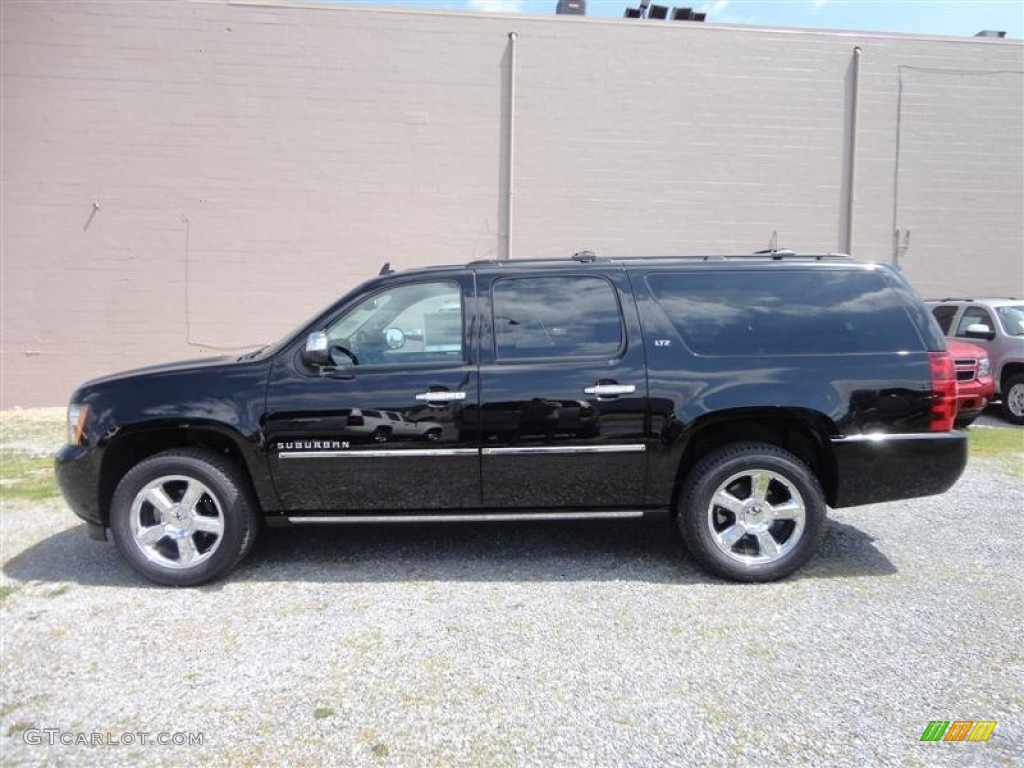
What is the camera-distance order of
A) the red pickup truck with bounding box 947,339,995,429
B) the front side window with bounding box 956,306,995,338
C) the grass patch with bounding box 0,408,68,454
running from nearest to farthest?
the red pickup truck with bounding box 947,339,995,429 → the grass patch with bounding box 0,408,68,454 → the front side window with bounding box 956,306,995,338

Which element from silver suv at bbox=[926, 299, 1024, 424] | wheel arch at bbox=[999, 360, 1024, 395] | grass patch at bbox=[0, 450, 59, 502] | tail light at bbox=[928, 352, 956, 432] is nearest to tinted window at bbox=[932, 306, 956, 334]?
silver suv at bbox=[926, 299, 1024, 424]

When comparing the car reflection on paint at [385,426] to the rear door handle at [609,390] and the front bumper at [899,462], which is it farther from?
the front bumper at [899,462]

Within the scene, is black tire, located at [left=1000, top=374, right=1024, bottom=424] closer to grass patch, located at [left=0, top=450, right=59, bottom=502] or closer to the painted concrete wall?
the painted concrete wall

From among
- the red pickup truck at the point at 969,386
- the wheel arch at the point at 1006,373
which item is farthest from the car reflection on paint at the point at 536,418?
the wheel arch at the point at 1006,373

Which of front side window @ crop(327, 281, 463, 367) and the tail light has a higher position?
front side window @ crop(327, 281, 463, 367)

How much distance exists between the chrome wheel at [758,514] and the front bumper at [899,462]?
348 millimetres

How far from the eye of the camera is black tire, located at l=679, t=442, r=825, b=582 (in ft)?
13.3

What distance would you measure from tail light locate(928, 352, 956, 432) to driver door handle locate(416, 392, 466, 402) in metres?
2.67

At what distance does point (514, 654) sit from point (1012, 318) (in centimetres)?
954

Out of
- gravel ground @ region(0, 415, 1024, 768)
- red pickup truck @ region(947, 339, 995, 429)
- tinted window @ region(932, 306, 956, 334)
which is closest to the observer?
gravel ground @ region(0, 415, 1024, 768)

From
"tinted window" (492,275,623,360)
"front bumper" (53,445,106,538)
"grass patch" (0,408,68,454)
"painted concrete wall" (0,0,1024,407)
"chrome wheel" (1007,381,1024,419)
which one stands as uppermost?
"painted concrete wall" (0,0,1024,407)

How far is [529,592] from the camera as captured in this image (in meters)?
3.98

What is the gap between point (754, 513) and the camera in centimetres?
411

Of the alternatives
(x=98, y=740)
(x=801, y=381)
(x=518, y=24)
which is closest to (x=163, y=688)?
(x=98, y=740)
